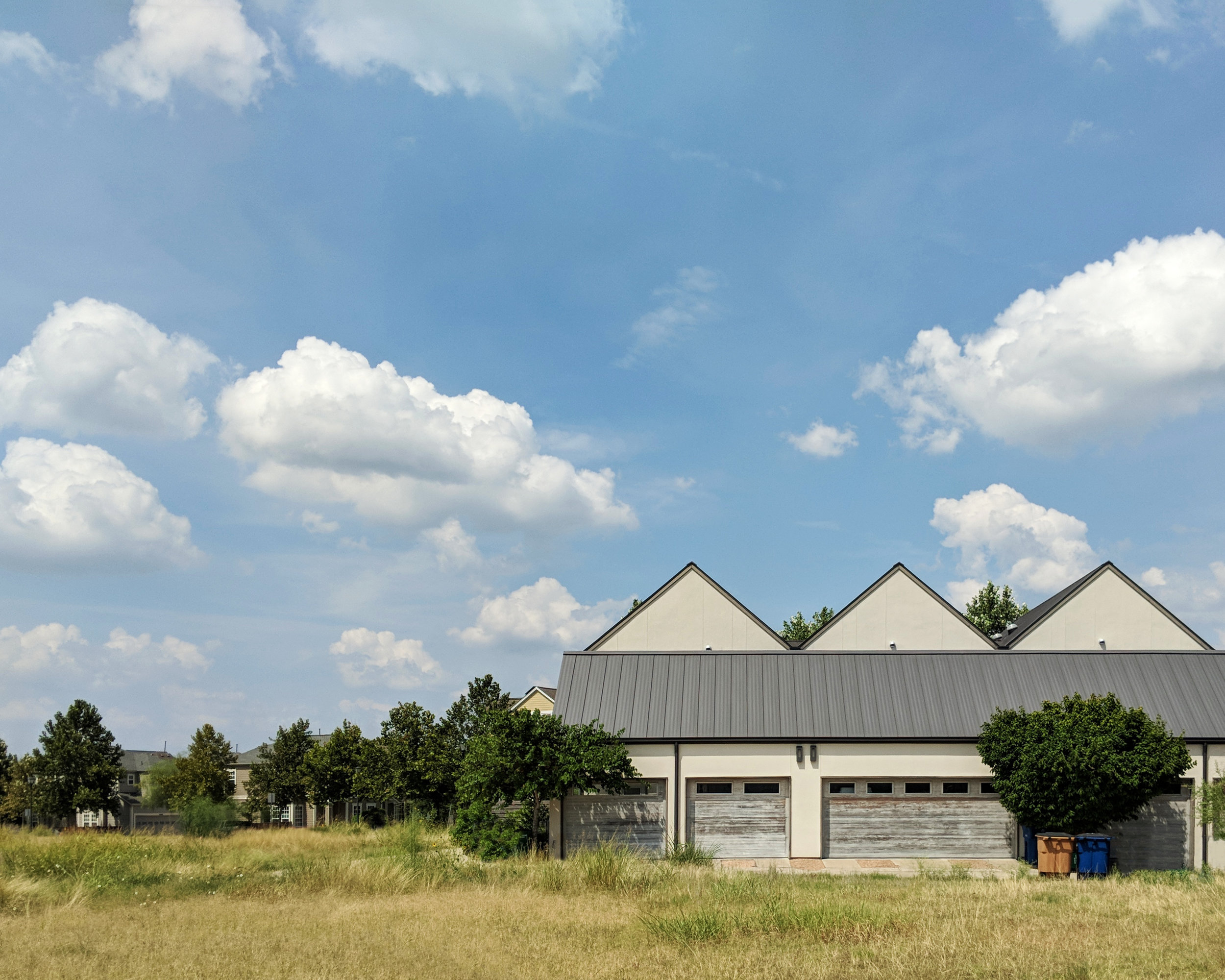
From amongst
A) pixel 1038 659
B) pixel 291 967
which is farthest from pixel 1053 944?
pixel 1038 659

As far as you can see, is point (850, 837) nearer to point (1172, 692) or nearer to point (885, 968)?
point (1172, 692)

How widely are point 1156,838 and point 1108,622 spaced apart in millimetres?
9235

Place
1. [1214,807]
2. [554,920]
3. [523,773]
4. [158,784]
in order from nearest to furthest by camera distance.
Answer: [554,920]
[1214,807]
[523,773]
[158,784]

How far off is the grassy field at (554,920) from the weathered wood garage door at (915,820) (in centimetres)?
476

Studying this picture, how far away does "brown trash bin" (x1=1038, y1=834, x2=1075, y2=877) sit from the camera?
82.2 feet

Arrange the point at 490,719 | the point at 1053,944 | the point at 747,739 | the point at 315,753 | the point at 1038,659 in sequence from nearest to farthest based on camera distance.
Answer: the point at 1053,944 < the point at 490,719 < the point at 747,739 < the point at 1038,659 < the point at 315,753

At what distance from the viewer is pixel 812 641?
34.8 m

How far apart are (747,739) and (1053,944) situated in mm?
14937

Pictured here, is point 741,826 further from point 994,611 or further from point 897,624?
point 994,611

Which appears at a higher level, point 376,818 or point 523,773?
point 523,773

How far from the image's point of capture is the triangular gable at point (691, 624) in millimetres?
A: 35031

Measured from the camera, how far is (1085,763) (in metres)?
24.8

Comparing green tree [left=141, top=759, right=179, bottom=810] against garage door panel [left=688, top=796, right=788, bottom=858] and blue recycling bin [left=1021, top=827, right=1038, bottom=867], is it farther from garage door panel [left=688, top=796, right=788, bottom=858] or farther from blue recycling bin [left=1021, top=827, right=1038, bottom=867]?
blue recycling bin [left=1021, top=827, right=1038, bottom=867]

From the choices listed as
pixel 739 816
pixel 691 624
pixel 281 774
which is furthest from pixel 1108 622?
pixel 281 774
